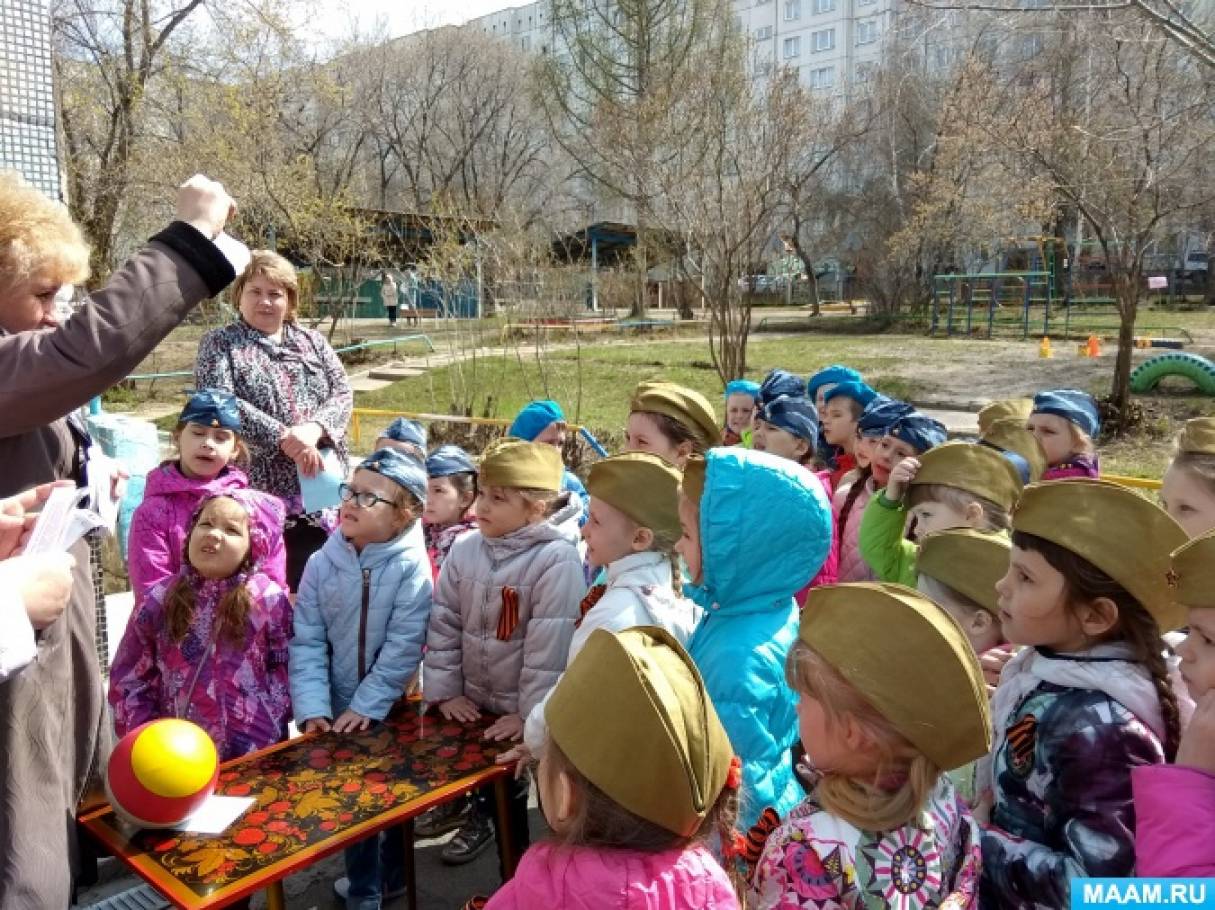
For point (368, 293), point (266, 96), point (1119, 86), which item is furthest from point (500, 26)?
point (1119, 86)

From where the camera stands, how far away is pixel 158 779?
211cm

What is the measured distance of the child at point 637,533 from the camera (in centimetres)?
265

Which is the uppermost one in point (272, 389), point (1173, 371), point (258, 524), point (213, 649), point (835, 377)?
point (272, 389)

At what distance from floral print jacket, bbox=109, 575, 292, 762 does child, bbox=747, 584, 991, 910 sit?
1.80m

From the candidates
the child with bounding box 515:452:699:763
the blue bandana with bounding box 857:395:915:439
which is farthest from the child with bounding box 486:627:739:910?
the blue bandana with bounding box 857:395:915:439

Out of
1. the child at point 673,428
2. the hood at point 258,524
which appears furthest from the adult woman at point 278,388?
the child at point 673,428

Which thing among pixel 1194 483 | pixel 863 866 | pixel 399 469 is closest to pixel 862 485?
pixel 1194 483

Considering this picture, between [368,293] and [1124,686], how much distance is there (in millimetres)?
35754

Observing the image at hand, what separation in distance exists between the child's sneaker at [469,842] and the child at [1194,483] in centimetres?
255

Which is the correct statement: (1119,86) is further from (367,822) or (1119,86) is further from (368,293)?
(368,293)

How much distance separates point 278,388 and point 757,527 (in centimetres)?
250

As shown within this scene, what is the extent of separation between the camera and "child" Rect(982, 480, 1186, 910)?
1741 mm

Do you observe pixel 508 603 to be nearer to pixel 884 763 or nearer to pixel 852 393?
pixel 884 763

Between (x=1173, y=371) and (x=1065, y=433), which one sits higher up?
(x=1065, y=433)
